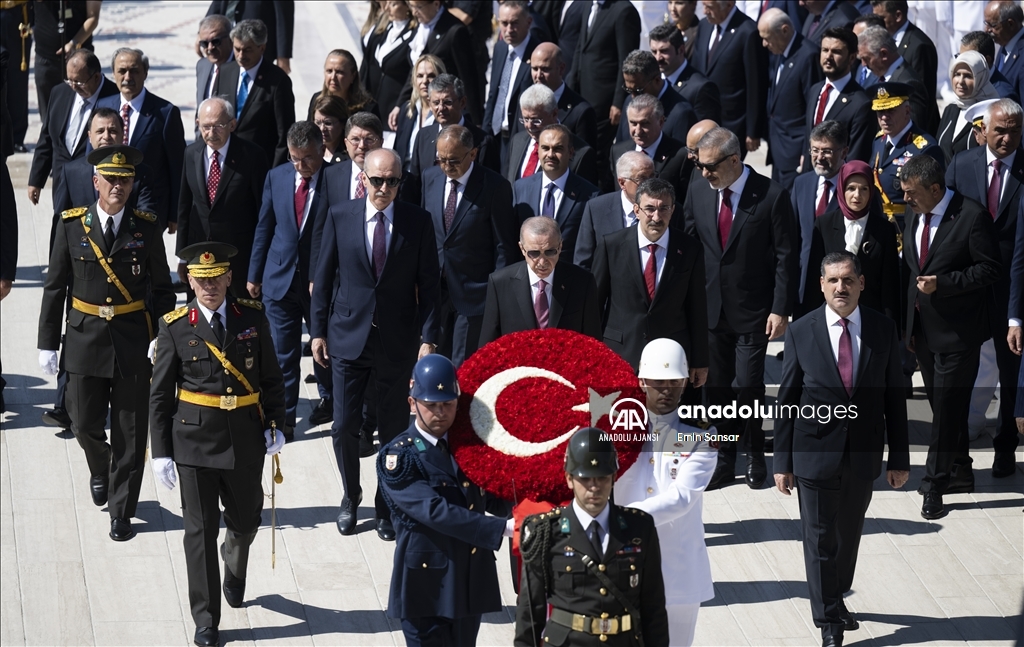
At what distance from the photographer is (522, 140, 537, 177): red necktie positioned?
10859 millimetres

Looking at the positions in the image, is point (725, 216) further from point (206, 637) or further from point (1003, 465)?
point (206, 637)

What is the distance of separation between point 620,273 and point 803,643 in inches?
97.0

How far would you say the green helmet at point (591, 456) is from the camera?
5727 millimetres

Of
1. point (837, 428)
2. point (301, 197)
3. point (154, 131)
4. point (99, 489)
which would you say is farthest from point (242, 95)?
point (837, 428)

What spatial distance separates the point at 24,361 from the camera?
1173 cm

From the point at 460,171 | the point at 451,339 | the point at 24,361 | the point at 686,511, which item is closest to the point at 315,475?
the point at 451,339

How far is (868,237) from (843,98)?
8.60 ft

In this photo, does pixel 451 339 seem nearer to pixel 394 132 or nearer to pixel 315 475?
pixel 315 475

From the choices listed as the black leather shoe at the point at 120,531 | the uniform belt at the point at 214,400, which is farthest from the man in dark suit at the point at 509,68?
the uniform belt at the point at 214,400

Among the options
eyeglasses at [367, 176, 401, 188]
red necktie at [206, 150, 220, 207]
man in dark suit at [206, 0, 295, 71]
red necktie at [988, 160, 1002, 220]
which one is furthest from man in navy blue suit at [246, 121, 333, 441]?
man in dark suit at [206, 0, 295, 71]

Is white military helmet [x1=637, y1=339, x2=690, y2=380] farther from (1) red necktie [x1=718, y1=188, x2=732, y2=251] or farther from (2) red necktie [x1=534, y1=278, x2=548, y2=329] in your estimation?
(1) red necktie [x1=718, y1=188, x2=732, y2=251]

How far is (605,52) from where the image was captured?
1398 cm

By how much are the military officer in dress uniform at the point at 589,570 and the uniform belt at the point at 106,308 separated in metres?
4.17

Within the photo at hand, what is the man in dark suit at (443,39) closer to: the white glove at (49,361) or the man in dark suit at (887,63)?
the man in dark suit at (887,63)
